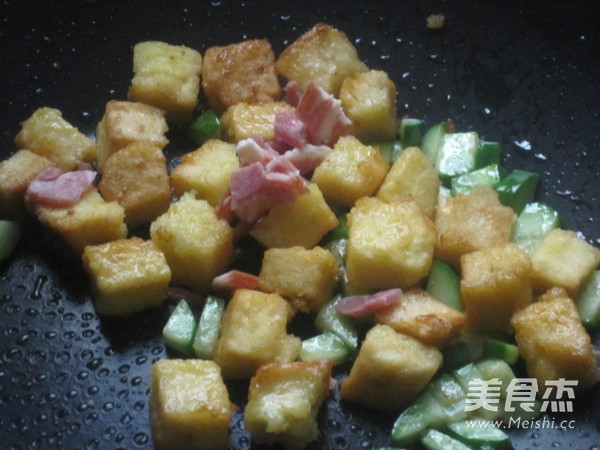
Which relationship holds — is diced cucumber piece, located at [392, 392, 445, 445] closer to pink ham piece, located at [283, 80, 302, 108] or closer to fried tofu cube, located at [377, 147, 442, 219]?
fried tofu cube, located at [377, 147, 442, 219]

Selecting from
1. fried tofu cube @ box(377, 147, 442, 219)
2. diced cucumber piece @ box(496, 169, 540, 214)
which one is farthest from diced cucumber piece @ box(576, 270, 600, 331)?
fried tofu cube @ box(377, 147, 442, 219)

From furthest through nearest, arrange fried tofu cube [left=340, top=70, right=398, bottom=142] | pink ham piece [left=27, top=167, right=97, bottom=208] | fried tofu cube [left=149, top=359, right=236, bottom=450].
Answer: fried tofu cube [left=340, top=70, right=398, bottom=142]
pink ham piece [left=27, top=167, right=97, bottom=208]
fried tofu cube [left=149, top=359, right=236, bottom=450]

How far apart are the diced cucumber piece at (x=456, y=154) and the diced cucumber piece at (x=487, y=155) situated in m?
0.01

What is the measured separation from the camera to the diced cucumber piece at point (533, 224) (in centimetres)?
182

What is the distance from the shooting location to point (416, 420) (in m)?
1.55

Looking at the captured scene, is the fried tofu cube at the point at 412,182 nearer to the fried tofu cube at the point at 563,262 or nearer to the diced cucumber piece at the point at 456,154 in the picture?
the diced cucumber piece at the point at 456,154

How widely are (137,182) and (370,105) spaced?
0.60 m

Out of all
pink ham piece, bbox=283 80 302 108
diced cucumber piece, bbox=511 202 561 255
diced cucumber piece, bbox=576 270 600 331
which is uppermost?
pink ham piece, bbox=283 80 302 108

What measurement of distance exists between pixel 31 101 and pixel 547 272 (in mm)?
1381

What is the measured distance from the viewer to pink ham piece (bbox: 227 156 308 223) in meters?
1.72

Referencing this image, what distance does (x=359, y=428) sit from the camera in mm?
1588

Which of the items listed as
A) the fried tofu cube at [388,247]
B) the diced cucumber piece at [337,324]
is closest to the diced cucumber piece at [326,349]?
the diced cucumber piece at [337,324]

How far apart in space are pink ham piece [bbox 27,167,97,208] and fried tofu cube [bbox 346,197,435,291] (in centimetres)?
61

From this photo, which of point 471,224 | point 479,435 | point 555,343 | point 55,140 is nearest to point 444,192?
point 471,224
